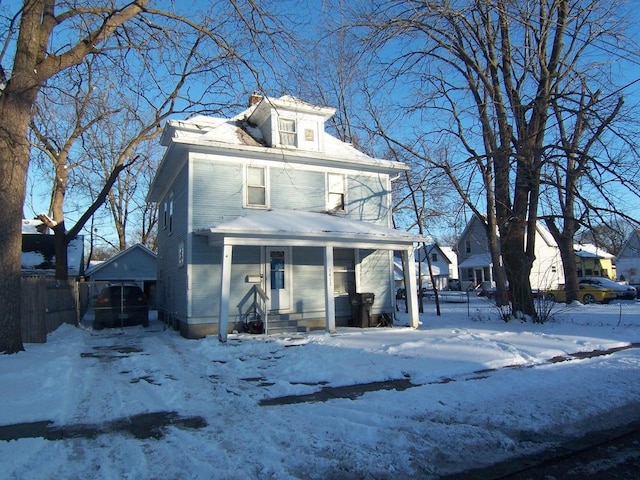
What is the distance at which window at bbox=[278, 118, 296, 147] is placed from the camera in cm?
1530

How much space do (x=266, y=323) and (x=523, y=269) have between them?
8402mm

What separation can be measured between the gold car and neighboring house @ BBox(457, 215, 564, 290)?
599 inches

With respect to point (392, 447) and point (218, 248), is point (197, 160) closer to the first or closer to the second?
point (218, 248)

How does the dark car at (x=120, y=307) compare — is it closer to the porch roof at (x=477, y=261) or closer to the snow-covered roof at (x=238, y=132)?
the snow-covered roof at (x=238, y=132)

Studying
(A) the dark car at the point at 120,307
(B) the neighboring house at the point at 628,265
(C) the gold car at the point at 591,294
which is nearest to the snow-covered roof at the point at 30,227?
(A) the dark car at the point at 120,307

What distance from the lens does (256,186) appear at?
14367 millimetres

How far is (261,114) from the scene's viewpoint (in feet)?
51.4

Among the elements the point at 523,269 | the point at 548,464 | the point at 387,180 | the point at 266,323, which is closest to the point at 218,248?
the point at 266,323

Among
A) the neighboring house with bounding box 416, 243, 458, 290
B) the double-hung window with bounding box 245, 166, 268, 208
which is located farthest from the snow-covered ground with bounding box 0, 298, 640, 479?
the neighboring house with bounding box 416, 243, 458, 290

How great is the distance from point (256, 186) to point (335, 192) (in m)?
2.87

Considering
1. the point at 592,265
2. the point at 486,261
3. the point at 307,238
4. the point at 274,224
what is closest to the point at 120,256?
the point at 274,224

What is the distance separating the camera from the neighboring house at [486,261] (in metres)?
44.8

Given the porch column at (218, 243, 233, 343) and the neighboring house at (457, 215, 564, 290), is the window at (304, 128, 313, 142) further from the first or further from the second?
the neighboring house at (457, 215, 564, 290)

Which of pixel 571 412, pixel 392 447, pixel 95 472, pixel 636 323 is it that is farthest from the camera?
pixel 636 323
